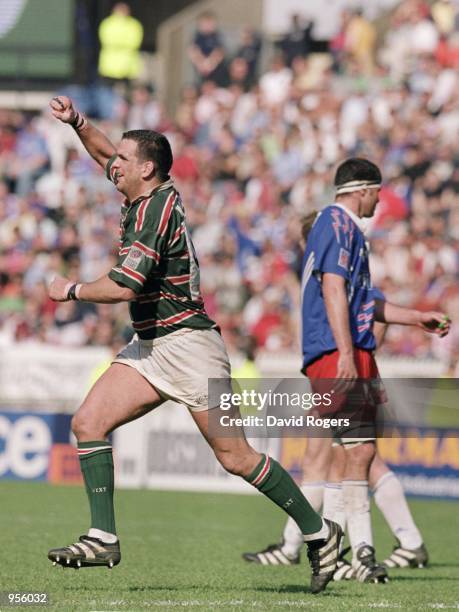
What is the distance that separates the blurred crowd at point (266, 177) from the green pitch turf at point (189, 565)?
4.34m

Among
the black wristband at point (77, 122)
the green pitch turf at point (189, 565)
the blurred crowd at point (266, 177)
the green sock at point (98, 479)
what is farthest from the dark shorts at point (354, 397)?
the blurred crowd at point (266, 177)

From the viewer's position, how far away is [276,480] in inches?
312

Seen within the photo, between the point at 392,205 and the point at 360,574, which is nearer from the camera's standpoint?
the point at 360,574

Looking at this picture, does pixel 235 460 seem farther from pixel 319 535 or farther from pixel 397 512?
pixel 397 512

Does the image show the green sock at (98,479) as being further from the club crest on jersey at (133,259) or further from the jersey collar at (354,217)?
the jersey collar at (354,217)

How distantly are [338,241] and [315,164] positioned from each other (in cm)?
1378

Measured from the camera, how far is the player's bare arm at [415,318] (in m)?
9.45

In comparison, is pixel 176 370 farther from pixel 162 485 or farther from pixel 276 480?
pixel 162 485

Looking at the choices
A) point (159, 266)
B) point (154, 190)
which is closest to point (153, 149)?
point (154, 190)

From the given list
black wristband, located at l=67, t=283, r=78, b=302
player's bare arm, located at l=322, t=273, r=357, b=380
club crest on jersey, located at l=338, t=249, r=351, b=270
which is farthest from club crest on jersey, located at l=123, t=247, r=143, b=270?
club crest on jersey, located at l=338, t=249, r=351, b=270

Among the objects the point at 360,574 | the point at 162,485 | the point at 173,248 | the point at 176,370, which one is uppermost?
the point at 173,248

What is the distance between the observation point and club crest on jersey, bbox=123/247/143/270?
7.60 metres

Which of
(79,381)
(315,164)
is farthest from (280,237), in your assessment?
(79,381)

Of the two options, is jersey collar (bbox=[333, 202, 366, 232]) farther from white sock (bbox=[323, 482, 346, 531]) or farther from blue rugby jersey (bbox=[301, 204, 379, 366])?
white sock (bbox=[323, 482, 346, 531])
